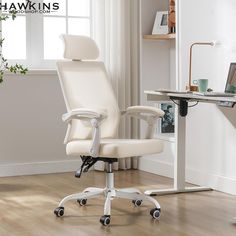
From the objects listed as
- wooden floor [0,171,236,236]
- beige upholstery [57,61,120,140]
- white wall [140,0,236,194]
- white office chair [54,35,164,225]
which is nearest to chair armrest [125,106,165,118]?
white office chair [54,35,164,225]

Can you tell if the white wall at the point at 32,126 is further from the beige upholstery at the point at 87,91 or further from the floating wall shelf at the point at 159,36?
the beige upholstery at the point at 87,91

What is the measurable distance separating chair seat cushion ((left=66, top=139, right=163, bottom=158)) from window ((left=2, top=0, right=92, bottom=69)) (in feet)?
6.50


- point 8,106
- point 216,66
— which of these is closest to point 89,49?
point 216,66

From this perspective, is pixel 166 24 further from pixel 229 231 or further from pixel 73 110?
pixel 229 231

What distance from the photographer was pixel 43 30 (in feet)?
19.6

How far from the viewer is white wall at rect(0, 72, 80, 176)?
227 inches

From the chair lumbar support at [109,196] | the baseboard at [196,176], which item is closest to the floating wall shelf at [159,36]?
the baseboard at [196,176]

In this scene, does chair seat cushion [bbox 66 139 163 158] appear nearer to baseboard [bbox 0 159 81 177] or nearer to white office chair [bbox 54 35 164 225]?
white office chair [bbox 54 35 164 225]

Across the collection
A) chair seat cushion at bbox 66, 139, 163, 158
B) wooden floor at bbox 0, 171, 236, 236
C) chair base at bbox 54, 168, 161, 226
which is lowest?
wooden floor at bbox 0, 171, 236, 236

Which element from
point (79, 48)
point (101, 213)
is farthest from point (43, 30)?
point (101, 213)

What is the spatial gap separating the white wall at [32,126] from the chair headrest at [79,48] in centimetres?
148

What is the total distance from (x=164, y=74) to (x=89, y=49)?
5.99 ft

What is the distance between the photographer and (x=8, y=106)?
5.77 metres

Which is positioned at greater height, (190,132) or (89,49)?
(89,49)
